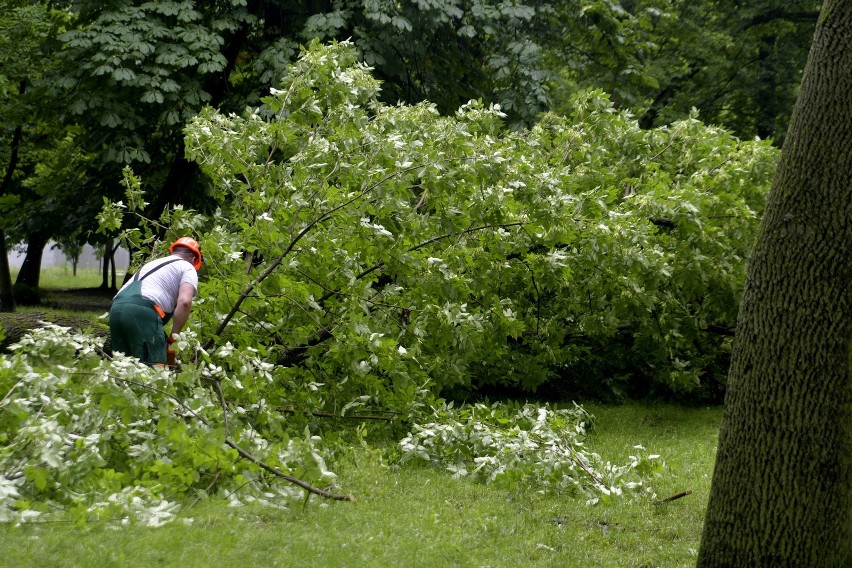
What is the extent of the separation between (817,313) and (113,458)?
3.93 metres

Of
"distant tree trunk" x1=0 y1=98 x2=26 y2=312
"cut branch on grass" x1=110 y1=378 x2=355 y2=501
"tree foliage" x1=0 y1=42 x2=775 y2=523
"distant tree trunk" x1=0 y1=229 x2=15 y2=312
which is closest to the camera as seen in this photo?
"cut branch on grass" x1=110 y1=378 x2=355 y2=501

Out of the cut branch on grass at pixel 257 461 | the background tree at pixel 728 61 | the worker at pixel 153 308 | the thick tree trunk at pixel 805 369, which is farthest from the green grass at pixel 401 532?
the background tree at pixel 728 61

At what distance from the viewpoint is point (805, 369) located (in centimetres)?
472

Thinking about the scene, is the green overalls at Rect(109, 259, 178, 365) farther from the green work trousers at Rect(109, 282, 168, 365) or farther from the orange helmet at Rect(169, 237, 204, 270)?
the orange helmet at Rect(169, 237, 204, 270)

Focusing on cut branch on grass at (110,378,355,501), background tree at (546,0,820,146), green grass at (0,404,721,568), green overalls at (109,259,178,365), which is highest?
background tree at (546,0,820,146)

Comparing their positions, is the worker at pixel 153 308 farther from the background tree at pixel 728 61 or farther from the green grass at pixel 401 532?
the background tree at pixel 728 61

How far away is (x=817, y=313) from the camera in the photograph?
15.5 feet

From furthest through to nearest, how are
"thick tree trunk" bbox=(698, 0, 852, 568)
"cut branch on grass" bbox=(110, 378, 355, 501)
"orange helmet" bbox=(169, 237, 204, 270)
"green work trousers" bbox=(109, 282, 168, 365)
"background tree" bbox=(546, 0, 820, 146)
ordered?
"background tree" bbox=(546, 0, 820, 146) → "orange helmet" bbox=(169, 237, 204, 270) → "green work trousers" bbox=(109, 282, 168, 365) → "cut branch on grass" bbox=(110, 378, 355, 501) → "thick tree trunk" bbox=(698, 0, 852, 568)

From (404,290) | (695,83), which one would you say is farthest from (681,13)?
(404,290)

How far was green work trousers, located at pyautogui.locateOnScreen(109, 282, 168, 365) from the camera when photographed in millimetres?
7746

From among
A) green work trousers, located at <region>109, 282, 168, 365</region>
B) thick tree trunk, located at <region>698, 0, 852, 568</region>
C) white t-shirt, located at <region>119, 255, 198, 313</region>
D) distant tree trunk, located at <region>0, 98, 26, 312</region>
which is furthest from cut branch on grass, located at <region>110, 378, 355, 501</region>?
distant tree trunk, located at <region>0, 98, 26, 312</region>

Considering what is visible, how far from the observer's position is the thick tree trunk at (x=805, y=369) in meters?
4.70

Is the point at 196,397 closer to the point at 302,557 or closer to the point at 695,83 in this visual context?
the point at 302,557

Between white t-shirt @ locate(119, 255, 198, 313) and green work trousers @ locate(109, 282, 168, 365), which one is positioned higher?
white t-shirt @ locate(119, 255, 198, 313)
